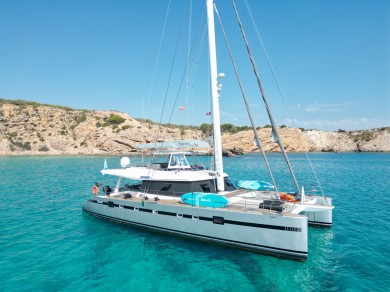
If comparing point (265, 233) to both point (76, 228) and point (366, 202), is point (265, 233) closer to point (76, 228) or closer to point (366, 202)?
point (76, 228)

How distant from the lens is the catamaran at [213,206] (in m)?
10.9

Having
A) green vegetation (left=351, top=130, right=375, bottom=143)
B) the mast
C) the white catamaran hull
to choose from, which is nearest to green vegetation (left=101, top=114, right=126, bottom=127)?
the white catamaran hull

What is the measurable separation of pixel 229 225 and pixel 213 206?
1.19m

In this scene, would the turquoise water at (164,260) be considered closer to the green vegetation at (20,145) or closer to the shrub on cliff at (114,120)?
the green vegetation at (20,145)

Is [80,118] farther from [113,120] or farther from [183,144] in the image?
[183,144]

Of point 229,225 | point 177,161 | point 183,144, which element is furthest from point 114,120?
point 229,225

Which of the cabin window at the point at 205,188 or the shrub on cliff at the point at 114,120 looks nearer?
the cabin window at the point at 205,188

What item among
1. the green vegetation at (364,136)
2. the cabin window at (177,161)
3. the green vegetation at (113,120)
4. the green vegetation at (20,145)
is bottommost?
the cabin window at (177,161)

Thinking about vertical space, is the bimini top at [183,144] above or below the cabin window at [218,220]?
above

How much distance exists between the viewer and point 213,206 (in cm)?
1242

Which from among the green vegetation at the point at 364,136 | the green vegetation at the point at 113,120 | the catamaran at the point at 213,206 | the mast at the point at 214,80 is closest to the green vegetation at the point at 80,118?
the green vegetation at the point at 113,120

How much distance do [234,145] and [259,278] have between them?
312 feet

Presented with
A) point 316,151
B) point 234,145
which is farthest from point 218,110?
point 316,151

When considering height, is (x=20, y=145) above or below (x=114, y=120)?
below
